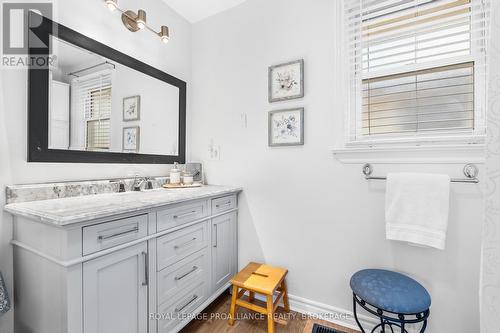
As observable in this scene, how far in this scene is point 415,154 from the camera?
1.37 metres

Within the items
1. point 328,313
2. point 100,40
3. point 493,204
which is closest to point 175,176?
point 100,40

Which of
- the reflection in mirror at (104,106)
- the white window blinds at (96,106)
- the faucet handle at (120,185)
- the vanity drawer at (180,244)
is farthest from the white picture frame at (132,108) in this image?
the vanity drawer at (180,244)

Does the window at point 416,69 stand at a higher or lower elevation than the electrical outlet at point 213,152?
higher

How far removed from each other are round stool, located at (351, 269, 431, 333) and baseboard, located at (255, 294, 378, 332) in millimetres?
337

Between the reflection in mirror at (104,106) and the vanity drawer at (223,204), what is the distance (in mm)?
697

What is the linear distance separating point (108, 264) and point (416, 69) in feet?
6.79

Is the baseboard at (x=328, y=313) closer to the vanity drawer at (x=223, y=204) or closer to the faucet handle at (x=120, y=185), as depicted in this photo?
the vanity drawer at (x=223, y=204)

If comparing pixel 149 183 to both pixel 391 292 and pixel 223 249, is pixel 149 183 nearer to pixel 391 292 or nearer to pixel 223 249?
pixel 223 249

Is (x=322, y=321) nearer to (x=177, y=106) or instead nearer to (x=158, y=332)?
(x=158, y=332)

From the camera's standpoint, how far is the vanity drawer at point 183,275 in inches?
51.8

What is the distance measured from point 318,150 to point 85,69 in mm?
1683

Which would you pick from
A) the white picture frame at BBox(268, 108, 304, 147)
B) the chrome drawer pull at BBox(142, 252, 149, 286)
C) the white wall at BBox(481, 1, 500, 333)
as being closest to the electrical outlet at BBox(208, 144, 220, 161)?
the white picture frame at BBox(268, 108, 304, 147)

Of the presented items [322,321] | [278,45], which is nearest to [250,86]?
[278,45]

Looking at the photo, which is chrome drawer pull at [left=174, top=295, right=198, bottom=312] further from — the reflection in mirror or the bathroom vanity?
the reflection in mirror
